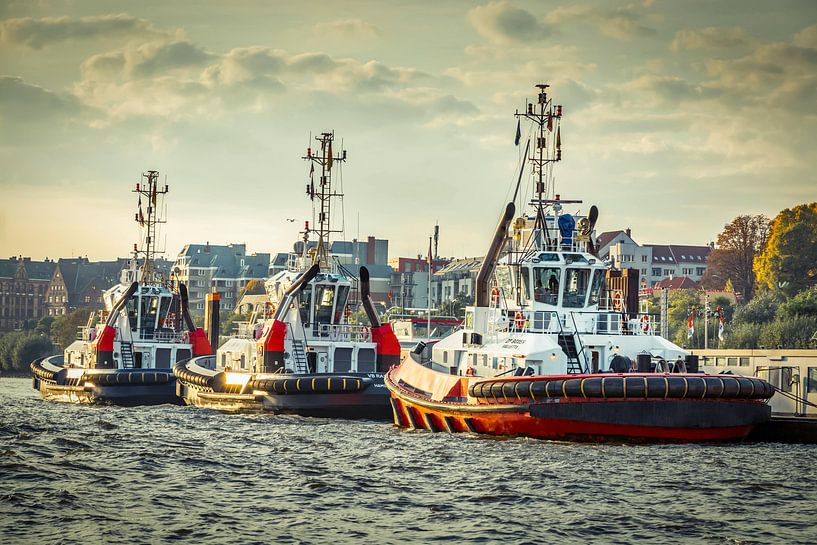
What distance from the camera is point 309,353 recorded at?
53.6 metres

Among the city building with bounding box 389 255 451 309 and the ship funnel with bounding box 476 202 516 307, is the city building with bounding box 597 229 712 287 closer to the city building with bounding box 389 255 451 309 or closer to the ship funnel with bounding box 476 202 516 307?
the city building with bounding box 389 255 451 309

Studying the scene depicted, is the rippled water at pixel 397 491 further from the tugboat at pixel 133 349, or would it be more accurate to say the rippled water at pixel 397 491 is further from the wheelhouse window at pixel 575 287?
the tugboat at pixel 133 349

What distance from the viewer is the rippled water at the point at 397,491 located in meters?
22.8

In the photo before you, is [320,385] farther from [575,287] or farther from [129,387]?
[129,387]

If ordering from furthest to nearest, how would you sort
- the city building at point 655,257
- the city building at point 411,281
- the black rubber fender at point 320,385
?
the city building at point 411,281
the city building at point 655,257
the black rubber fender at point 320,385

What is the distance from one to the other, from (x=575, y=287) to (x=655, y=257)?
10895cm

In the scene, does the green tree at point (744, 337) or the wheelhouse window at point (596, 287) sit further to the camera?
the green tree at point (744, 337)

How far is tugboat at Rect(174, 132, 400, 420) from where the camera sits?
154ft

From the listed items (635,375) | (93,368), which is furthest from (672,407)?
(93,368)

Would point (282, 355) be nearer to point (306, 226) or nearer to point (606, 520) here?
point (306, 226)

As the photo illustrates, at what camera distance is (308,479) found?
29344mm

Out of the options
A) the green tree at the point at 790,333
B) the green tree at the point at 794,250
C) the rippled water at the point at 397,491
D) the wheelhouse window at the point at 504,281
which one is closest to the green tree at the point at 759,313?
the green tree at the point at 790,333

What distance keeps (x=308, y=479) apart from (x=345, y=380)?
17.5 meters

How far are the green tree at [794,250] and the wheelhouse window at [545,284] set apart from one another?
63.1m
